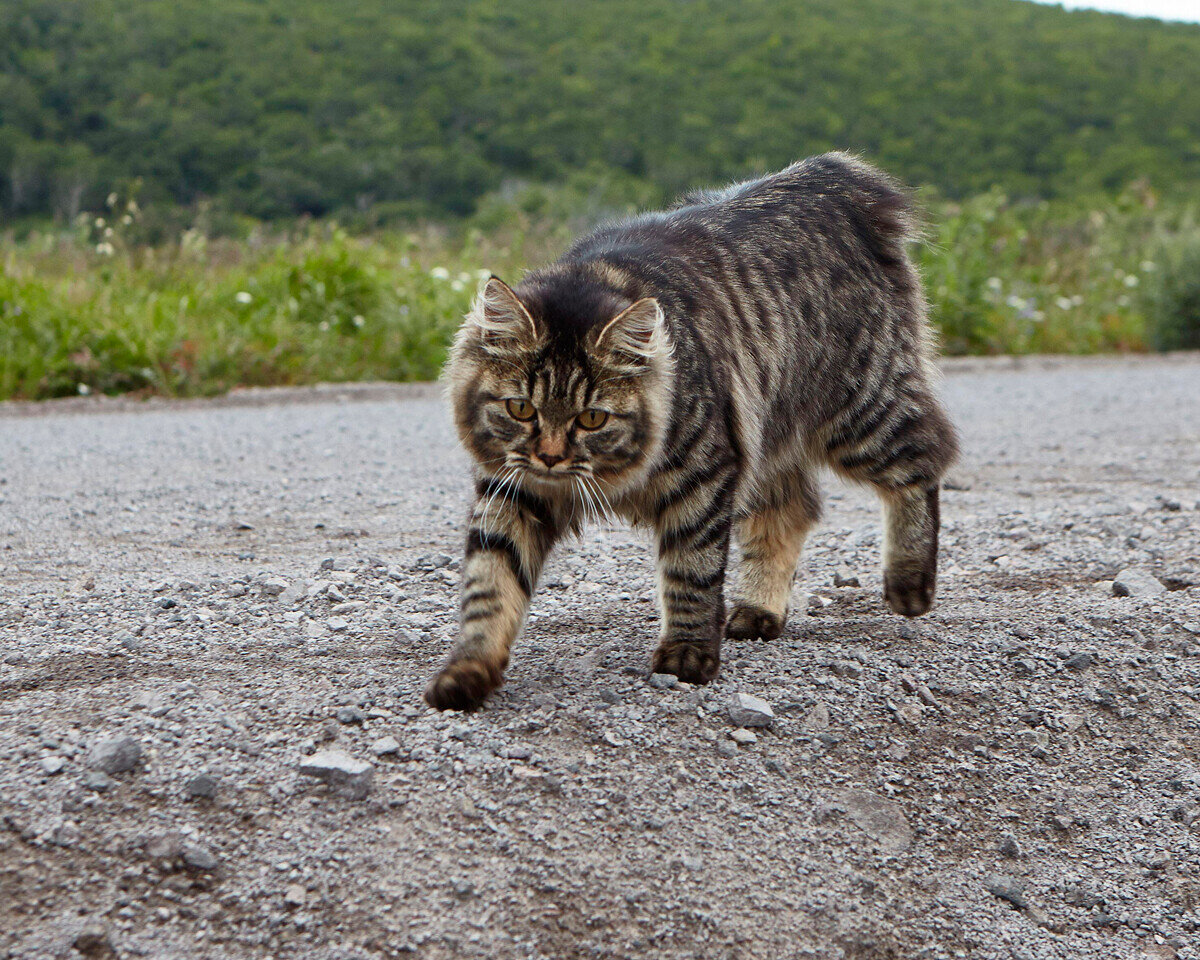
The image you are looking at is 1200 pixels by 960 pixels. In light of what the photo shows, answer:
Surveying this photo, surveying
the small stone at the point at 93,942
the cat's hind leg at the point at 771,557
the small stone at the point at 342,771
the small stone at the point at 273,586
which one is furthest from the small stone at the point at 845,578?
the small stone at the point at 93,942

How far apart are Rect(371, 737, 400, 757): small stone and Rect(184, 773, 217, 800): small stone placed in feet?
1.21

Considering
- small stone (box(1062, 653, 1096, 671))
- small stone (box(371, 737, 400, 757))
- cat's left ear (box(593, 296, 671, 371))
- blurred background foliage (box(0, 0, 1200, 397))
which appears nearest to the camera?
small stone (box(371, 737, 400, 757))

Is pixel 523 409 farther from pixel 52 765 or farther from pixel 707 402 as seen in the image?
pixel 52 765

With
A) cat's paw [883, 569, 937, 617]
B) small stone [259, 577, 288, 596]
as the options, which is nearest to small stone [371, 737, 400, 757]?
small stone [259, 577, 288, 596]

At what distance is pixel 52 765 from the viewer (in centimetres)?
242

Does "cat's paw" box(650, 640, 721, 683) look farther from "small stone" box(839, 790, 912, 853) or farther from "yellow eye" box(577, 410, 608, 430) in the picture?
"yellow eye" box(577, 410, 608, 430)

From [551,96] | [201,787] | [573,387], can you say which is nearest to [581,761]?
[201,787]

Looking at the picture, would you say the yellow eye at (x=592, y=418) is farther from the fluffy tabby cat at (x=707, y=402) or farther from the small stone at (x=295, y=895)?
the small stone at (x=295, y=895)

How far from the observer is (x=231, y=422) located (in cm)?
703

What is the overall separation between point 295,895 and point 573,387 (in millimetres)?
1426

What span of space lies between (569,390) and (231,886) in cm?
145

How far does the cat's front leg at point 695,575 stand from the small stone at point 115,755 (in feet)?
4.49

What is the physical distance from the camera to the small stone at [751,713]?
2.88m

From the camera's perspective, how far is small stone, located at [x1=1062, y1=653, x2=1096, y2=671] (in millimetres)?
3299
